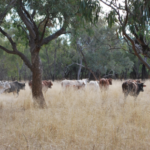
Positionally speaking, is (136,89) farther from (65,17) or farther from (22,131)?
(22,131)

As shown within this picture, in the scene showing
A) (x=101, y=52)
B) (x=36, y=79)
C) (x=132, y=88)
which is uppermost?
(x=101, y=52)

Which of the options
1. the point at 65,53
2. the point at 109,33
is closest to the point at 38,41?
the point at 109,33

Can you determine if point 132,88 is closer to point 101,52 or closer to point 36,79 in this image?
point 36,79

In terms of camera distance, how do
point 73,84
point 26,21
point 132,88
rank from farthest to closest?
point 73,84
point 132,88
point 26,21

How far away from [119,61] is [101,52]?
460 cm

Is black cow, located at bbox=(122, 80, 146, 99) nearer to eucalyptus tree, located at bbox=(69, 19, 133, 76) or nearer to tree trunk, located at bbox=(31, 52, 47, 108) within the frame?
tree trunk, located at bbox=(31, 52, 47, 108)

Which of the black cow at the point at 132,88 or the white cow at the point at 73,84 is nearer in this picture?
the black cow at the point at 132,88

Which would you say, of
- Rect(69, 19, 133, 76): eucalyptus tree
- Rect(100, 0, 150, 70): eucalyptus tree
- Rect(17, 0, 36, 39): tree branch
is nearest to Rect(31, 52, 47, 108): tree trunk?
Rect(17, 0, 36, 39): tree branch

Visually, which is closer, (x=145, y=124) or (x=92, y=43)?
(x=145, y=124)

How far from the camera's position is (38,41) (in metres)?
8.41

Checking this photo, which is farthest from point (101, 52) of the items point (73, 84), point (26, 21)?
point (26, 21)

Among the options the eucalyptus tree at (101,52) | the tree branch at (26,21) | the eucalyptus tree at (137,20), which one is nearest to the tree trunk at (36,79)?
the tree branch at (26,21)

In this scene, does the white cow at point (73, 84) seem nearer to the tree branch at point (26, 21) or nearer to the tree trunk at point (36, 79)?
the tree trunk at point (36, 79)

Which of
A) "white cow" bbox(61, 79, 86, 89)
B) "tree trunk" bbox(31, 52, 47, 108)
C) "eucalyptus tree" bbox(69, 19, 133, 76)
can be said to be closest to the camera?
"tree trunk" bbox(31, 52, 47, 108)
